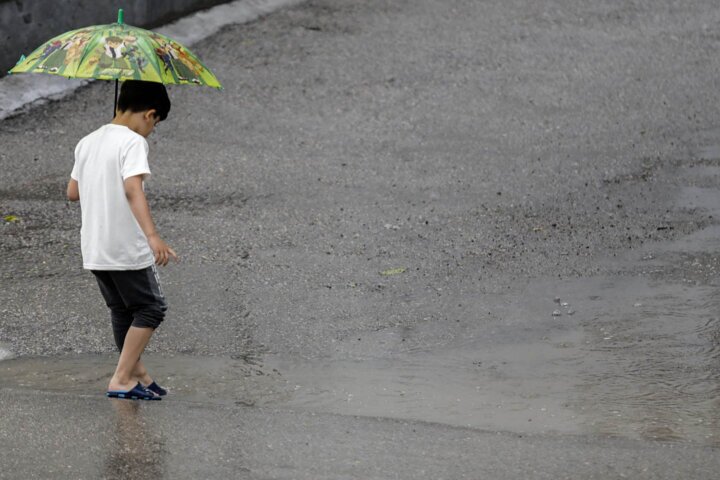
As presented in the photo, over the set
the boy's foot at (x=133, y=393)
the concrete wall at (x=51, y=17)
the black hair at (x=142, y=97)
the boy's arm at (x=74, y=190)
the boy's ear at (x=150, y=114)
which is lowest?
the boy's foot at (x=133, y=393)

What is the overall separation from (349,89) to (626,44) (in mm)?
3255

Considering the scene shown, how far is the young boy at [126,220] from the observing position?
4.75m

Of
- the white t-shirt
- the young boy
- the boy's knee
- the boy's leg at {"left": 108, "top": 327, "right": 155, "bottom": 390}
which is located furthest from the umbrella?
the boy's leg at {"left": 108, "top": 327, "right": 155, "bottom": 390}

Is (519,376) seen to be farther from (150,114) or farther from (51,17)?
(51,17)

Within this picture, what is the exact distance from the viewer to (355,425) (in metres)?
4.77

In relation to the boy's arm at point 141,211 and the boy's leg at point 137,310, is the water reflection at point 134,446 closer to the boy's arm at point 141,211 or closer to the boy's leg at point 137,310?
the boy's leg at point 137,310

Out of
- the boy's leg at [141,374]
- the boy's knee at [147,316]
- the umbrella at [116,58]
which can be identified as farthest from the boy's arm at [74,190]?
the boy's leg at [141,374]

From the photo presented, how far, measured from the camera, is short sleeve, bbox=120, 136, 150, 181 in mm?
4719

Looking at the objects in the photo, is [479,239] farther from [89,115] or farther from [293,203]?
[89,115]

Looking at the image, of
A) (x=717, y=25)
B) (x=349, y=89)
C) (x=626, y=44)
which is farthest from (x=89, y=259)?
(x=717, y=25)

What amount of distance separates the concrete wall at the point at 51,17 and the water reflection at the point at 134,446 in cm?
602

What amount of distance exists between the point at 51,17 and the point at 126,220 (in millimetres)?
6290

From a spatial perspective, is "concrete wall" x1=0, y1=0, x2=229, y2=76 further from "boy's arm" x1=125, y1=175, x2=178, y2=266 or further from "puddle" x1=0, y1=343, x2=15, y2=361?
"boy's arm" x1=125, y1=175, x2=178, y2=266

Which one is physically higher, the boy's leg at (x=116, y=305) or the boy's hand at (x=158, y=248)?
the boy's hand at (x=158, y=248)
